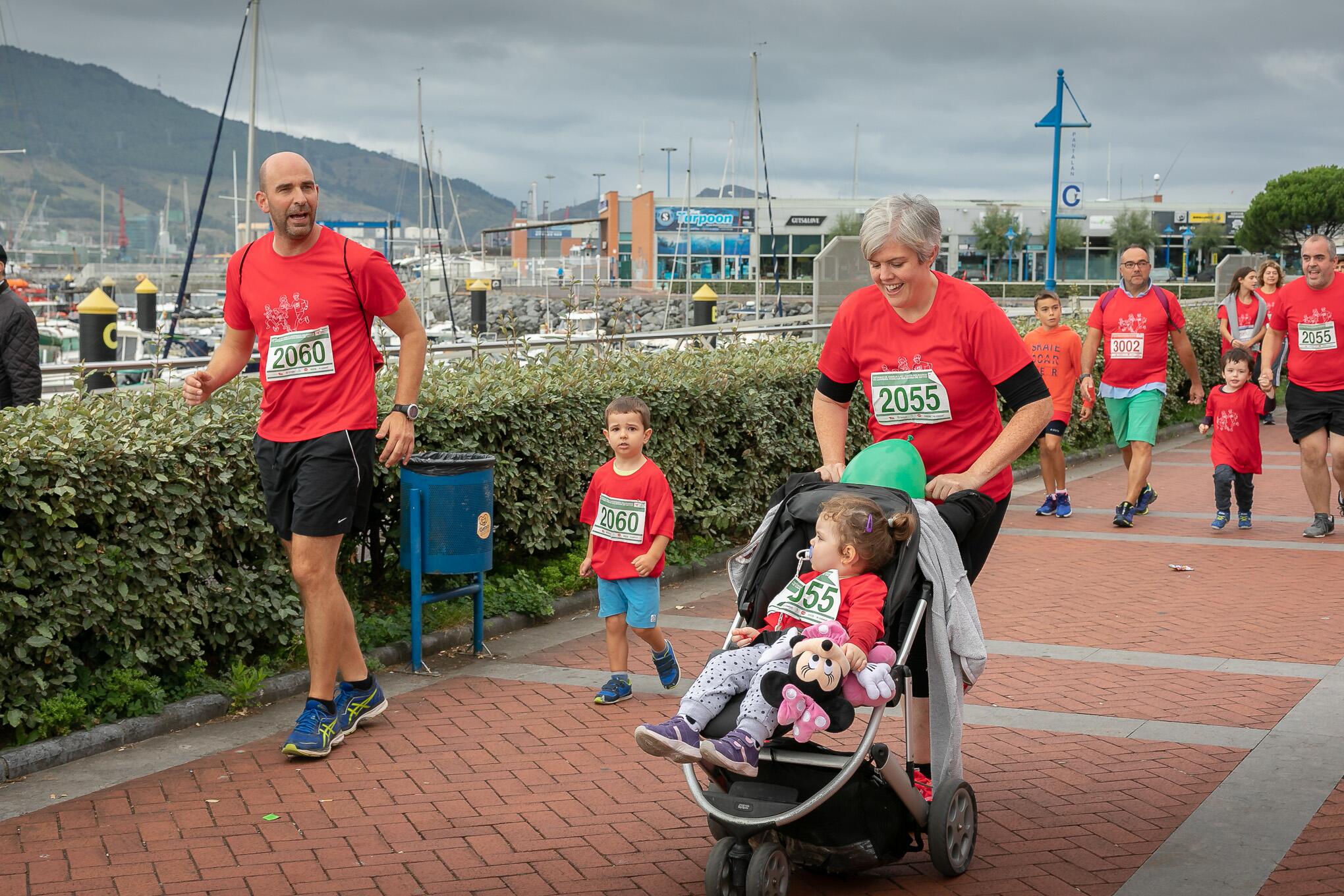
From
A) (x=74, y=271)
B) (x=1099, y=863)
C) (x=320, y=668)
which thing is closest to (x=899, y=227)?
(x=1099, y=863)

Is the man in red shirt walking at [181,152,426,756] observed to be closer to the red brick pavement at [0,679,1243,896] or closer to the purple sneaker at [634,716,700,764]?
the red brick pavement at [0,679,1243,896]

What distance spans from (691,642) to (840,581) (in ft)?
12.1

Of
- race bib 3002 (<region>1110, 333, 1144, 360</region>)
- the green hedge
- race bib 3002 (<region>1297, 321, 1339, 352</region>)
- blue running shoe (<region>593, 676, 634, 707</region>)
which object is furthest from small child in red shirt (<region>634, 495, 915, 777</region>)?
race bib 3002 (<region>1110, 333, 1144, 360</region>)

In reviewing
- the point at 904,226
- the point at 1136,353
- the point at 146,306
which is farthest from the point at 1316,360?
the point at 146,306

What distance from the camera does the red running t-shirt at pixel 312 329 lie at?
5.74 metres

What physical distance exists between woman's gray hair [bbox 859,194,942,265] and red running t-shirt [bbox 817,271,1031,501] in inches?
7.8

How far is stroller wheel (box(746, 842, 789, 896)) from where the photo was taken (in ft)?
13.1

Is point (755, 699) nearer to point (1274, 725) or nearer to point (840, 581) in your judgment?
point (840, 581)

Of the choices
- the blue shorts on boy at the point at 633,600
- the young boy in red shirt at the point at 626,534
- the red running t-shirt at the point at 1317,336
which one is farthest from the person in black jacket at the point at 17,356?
the red running t-shirt at the point at 1317,336

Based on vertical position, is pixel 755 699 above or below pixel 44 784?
above

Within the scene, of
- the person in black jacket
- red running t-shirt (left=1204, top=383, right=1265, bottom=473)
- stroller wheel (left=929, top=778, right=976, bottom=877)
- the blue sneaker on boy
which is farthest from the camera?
the blue sneaker on boy

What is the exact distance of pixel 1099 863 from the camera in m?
4.60

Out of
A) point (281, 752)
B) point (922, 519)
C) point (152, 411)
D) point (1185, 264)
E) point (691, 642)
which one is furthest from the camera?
point (1185, 264)

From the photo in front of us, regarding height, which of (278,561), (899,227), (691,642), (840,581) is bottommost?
(691,642)
